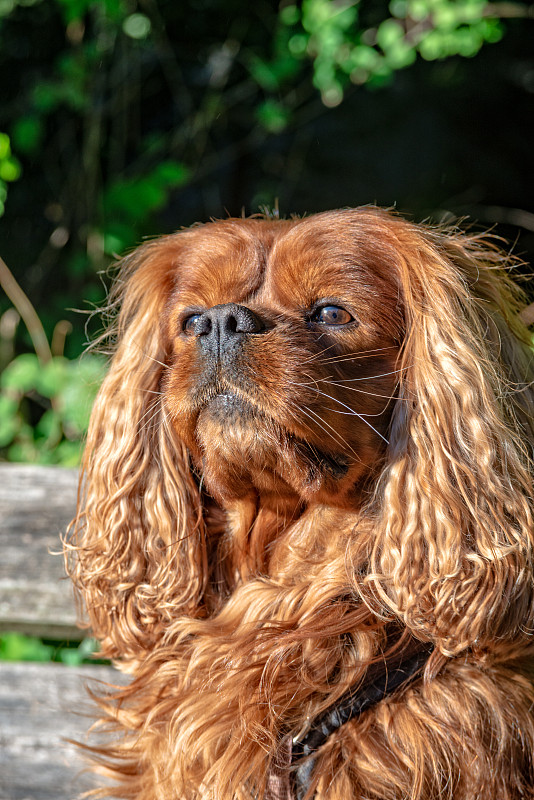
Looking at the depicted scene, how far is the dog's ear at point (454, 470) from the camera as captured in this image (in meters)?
1.52

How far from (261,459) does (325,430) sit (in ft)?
0.44

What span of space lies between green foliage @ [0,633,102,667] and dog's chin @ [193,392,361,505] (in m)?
1.24

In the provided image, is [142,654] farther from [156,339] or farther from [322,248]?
[322,248]

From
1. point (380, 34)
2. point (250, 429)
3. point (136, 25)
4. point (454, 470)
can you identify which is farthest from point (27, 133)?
point (454, 470)

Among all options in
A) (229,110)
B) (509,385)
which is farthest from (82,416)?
(229,110)

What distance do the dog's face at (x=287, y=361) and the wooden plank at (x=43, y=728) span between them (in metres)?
0.90

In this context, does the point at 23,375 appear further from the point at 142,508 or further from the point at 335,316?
the point at 335,316

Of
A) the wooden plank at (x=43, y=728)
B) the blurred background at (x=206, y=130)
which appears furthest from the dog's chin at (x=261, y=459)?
the blurred background at (x=206, y=130)

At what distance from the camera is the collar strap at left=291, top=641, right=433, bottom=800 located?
1590 mm

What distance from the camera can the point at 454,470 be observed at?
5.14 ft

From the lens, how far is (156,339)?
1923mm

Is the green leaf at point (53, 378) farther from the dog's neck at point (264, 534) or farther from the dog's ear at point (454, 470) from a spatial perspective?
the dog's ear at point (454, 470)

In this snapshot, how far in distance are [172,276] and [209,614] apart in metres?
0.79

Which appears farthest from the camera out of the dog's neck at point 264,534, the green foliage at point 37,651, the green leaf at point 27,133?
the green leaf at point 27,133
